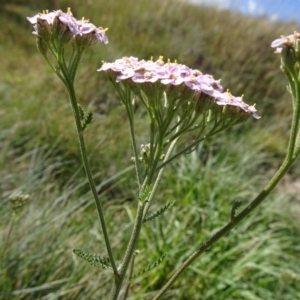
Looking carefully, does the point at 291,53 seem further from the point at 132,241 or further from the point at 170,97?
the point at 132,241

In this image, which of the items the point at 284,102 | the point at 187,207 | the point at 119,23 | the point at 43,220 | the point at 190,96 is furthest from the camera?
the point at 119,23

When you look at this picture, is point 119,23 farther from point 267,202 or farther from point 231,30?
point 267,202

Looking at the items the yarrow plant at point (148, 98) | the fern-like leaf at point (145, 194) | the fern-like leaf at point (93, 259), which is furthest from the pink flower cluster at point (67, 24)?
the fern-like leaf at point (93, 259)

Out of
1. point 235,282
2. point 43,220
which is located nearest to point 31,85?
point 43,220

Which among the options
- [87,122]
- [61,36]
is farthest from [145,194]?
[61,36]

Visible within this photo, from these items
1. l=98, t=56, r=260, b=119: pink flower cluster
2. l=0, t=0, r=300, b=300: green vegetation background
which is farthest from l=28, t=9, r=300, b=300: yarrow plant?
l=0, t=0, r=300, b=300: green vegetation background

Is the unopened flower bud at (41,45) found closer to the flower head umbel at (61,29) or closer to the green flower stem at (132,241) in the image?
the flower head umbel at (61,29)
